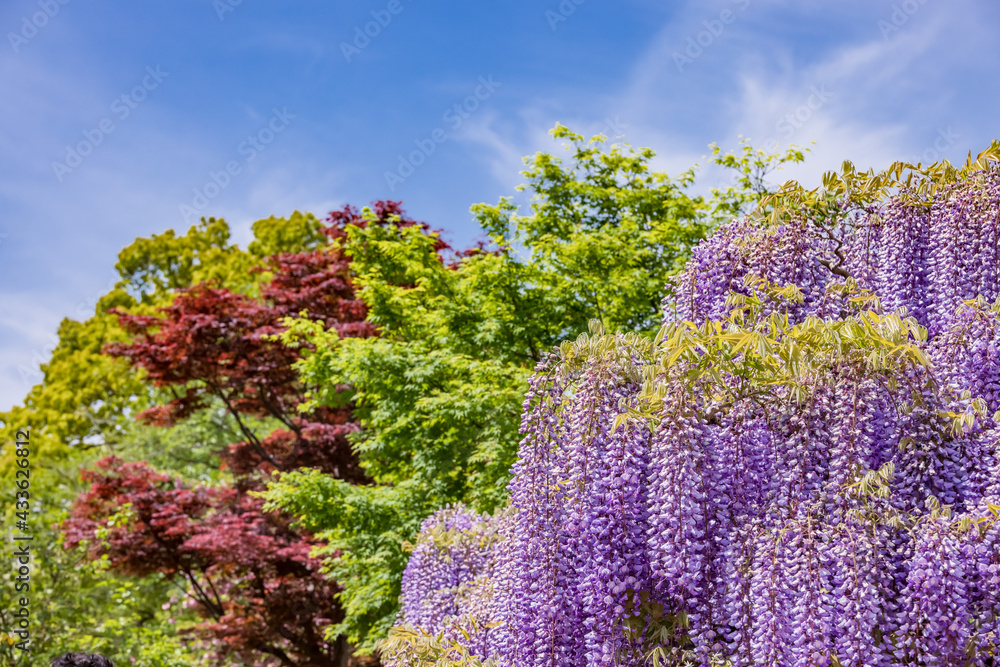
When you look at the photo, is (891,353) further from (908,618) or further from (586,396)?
(586,396)

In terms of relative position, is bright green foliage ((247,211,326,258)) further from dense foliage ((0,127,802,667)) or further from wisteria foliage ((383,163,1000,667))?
wisteria foliage ((383,163,1000,667))

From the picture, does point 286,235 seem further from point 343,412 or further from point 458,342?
point 458,342

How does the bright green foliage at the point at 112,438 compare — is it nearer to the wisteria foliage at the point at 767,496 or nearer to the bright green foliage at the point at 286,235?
the bright green foliage at the point at 286,235

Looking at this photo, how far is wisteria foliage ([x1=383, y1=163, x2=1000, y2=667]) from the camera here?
3957 mm

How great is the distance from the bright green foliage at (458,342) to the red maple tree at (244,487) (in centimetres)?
124

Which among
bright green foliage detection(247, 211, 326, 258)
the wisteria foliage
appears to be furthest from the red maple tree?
bright green foliage detection(247, 211, 326, 258)

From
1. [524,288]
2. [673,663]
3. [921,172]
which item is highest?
[524,288]

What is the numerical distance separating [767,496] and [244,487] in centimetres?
1189

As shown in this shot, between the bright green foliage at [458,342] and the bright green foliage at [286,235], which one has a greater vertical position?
the bright green foliage at [286,235]

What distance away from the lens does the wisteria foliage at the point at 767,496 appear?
156 inches

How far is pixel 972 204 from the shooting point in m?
5.53

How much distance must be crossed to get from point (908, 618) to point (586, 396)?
1907mm

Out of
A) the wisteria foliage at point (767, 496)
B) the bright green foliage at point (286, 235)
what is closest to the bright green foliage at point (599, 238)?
the wisteria foliage at point (767, 496)

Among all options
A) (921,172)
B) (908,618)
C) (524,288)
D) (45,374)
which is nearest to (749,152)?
(524,288)
